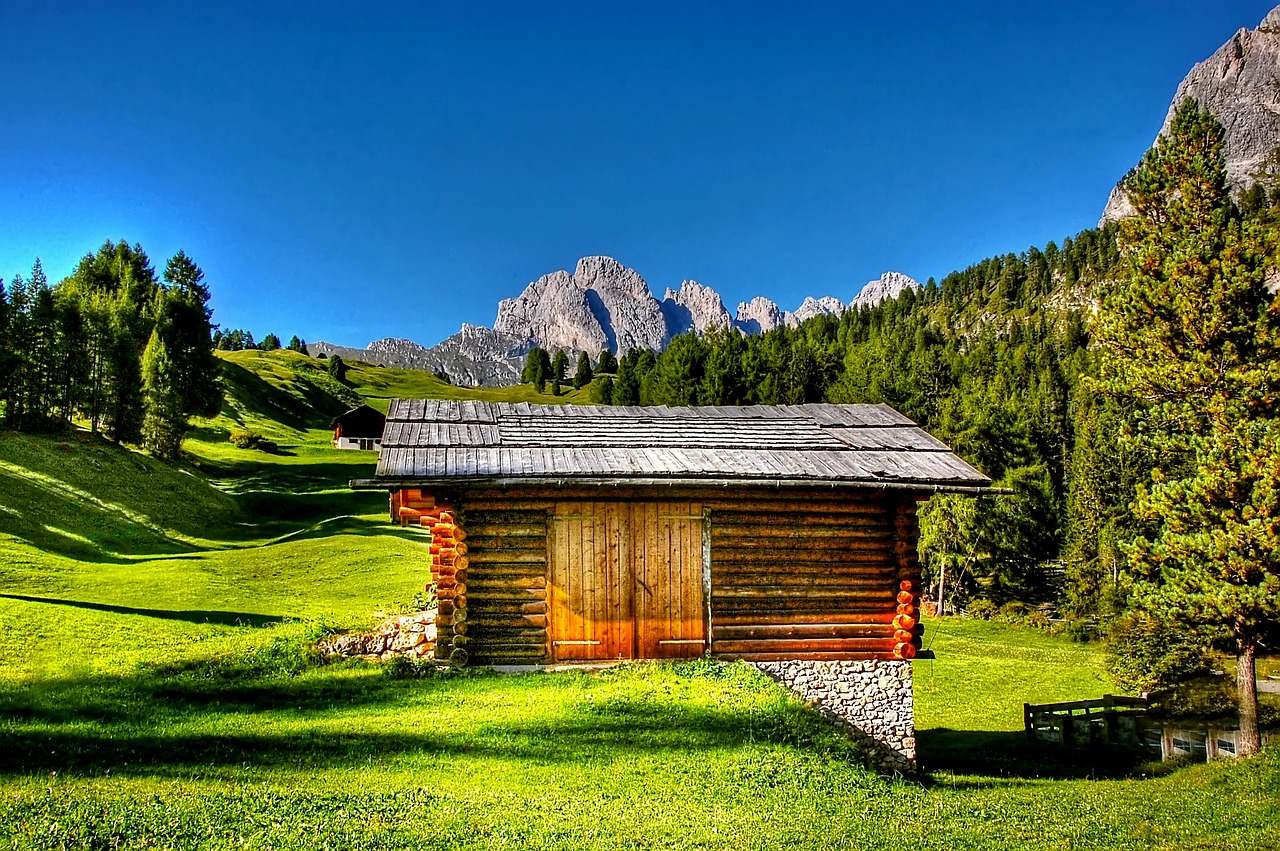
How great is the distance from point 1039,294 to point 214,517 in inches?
7849

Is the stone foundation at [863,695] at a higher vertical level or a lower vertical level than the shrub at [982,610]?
higher

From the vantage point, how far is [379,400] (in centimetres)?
13388

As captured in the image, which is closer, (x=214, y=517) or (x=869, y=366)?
(x=214, y=517)

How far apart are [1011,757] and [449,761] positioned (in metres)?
15.5

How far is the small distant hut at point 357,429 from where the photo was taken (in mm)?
77875

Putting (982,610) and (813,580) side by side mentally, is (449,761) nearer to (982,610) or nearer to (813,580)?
(813,580)

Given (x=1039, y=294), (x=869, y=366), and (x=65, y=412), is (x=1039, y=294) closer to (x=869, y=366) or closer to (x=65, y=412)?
(x=869, y=366)

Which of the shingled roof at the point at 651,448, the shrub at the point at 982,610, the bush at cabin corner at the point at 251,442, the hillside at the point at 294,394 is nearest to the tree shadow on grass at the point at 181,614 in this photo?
the shingled roof at the point at 651,448

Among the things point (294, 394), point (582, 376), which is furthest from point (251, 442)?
point (582, 376)

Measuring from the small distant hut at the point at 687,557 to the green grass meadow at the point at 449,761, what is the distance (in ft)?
2.87

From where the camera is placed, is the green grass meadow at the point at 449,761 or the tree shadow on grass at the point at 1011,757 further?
the tree shadow on grass at the point at 1011,757

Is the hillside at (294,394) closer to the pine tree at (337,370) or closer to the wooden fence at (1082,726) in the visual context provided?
the pine tree at (337,370)

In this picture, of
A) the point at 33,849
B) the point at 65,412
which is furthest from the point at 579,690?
the point at 65,412

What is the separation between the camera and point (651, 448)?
1664cm
